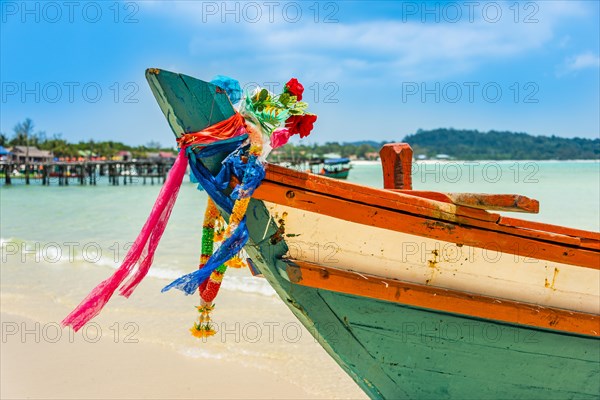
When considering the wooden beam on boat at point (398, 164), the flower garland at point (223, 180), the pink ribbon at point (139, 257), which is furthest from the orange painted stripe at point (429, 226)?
the wooden beam on boat at point (398, 164)

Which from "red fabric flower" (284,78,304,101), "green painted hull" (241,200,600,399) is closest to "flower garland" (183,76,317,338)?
"red fabric flower" (284,78,304,101)

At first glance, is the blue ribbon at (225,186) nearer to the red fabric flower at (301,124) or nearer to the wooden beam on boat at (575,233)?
the red fabric flower at (301,124)

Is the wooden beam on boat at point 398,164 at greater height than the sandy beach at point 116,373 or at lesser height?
greater

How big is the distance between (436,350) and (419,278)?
1.53ft

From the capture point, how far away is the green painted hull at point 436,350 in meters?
2.72

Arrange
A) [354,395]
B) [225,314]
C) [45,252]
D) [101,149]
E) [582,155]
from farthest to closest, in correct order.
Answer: [582,155], [101,149], [45,252], [225,314], [354,395]

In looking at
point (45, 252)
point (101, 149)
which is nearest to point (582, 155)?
point (101, 149)

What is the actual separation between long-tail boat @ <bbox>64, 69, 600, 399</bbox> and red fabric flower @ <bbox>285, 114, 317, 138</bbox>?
11.9 inches

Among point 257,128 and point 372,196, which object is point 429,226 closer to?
point 372,196

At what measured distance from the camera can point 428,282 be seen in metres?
2.69

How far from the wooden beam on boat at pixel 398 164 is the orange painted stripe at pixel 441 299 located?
3.70 ft

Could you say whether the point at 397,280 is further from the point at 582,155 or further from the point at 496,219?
the point at 582,155

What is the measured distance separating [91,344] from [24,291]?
296cm

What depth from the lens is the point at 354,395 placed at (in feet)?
15.3
